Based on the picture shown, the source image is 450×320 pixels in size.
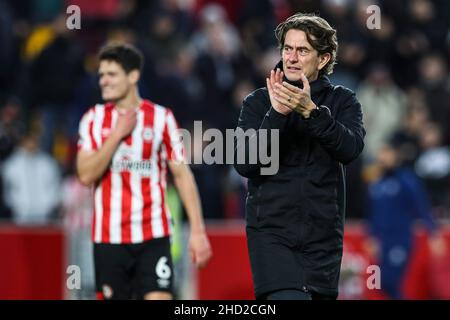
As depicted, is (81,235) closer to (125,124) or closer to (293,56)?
(125,124)

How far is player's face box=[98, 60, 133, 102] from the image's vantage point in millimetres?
7508

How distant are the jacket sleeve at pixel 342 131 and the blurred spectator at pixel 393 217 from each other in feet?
22.6

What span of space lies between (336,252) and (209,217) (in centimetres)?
671

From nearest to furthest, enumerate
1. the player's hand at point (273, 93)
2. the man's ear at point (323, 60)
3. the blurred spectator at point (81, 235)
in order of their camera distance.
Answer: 1. the player's hand at point (273, 93)
2. the man's ear at point (323, 60)
3. the blurred spectator at point (81, 235)

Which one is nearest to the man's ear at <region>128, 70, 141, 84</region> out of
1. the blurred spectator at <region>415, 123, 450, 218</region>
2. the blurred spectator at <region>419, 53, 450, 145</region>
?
the blurred spectator at <region>415, 123, 450, 218</region>

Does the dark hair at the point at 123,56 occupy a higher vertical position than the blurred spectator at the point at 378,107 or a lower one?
lower

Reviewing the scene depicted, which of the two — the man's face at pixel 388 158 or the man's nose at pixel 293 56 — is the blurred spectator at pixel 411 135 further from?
the man's nose at pixel 293 56

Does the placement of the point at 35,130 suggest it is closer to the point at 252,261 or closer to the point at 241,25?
the point at 241,25

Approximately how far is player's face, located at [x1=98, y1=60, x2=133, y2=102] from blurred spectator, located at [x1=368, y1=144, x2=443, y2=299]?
586 cm

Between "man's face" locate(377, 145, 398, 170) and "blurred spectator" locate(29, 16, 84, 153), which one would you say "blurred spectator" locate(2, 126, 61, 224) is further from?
"man's face" locate(377, 145, 398, 170)

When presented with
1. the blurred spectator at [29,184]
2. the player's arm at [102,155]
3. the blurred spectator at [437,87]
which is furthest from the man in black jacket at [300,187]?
the blurred spectator at [437,87]

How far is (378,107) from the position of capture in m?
14.2

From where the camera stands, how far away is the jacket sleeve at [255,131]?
223 inches
